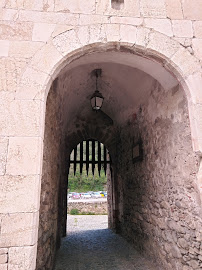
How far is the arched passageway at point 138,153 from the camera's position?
261 centimetres

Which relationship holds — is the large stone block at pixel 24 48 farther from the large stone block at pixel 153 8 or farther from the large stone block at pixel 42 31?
the large stone block at pixel 153 8

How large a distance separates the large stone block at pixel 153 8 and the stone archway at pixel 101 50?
0.26 metres

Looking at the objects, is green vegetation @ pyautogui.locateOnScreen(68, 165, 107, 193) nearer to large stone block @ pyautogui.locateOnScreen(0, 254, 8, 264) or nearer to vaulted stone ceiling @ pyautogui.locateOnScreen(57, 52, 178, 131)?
vaulted stone ceiling @ pyautogui.locateOnScreen(57, 52, 178, 131)

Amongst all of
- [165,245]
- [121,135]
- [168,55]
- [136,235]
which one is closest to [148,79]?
[168,55]

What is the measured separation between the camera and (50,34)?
232 cm

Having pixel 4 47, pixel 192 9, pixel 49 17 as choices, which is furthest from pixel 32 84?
pixel 192 9

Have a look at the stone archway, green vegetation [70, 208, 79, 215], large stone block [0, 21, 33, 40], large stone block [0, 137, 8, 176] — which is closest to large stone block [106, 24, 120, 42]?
the stone archway

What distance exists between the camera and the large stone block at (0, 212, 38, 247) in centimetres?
175

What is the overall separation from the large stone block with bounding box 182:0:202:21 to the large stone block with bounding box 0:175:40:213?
2624mm

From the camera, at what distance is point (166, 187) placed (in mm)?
3086

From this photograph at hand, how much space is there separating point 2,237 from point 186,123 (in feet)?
7.54

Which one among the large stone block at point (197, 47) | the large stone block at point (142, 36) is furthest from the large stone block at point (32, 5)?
the large stone block at point (197, 47)

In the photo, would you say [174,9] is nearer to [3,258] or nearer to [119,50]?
[119,50]

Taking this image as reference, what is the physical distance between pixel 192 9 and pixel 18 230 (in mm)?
3163
